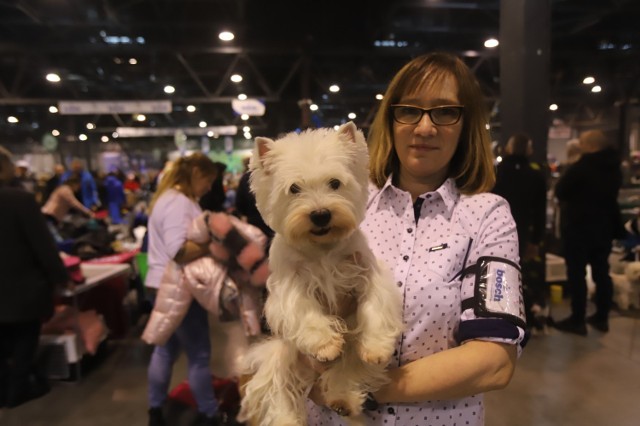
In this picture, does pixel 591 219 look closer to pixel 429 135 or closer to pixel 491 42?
pixel 429 135

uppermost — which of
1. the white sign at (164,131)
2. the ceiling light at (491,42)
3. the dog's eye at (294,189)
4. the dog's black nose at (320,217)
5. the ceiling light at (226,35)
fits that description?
the ceiling light at (226,35)

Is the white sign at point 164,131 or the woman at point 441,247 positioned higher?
the white sign at point 164,131

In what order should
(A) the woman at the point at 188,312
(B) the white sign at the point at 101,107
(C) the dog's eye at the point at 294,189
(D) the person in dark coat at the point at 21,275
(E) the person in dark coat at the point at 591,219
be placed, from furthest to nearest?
(B) the white sign at the point at 101,107
(E) the person in dark coat at the point at 591,219
(D) the person in dark coat at the point at 21,275
(A) the woman at the point at 188,312
(C) the dog's eye at the point at 294,189

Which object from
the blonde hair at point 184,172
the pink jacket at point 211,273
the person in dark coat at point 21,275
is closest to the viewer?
the pink jacket at point 211,273

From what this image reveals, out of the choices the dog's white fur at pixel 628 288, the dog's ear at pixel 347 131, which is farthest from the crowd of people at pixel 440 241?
the dog's white fur at pixel 628 288

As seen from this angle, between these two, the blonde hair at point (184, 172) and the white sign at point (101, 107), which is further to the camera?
the white sign at point (101, 107)

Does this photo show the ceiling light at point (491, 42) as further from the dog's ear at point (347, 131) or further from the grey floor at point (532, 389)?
the dog's ear at point (347, 131)

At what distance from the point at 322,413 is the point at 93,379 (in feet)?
11.4

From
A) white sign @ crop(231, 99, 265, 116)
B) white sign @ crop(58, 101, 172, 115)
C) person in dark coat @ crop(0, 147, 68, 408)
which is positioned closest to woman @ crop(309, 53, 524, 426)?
person in dark coat @ crop(0, 147, 68, 408)

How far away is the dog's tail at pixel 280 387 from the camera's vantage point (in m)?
1.20

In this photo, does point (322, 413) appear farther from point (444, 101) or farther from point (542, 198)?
point (542, 198)

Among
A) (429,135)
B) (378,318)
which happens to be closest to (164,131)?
(429,135)

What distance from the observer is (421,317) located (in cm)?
114

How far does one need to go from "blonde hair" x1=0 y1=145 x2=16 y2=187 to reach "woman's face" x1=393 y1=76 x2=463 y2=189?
3.18m
